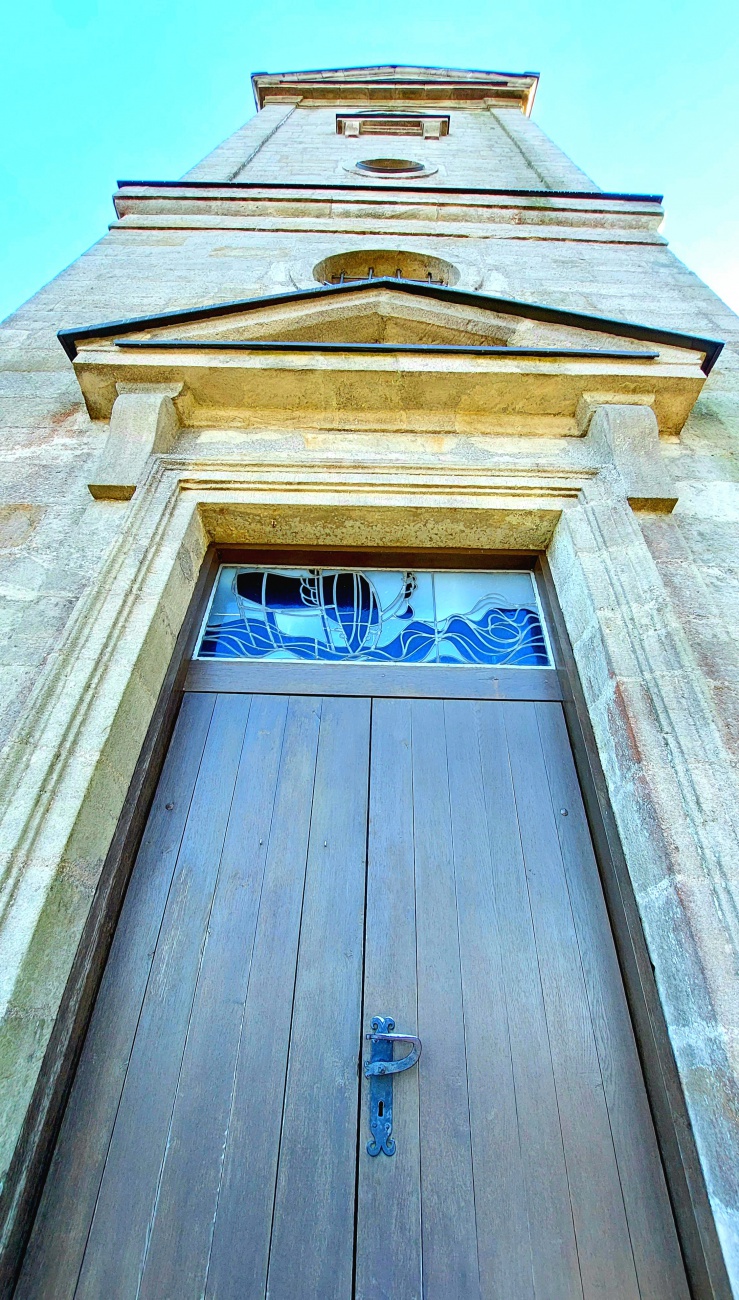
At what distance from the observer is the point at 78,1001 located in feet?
6.12

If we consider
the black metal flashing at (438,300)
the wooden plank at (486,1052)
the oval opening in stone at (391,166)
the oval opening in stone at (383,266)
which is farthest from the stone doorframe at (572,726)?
the oval opening in stone at (391,166)

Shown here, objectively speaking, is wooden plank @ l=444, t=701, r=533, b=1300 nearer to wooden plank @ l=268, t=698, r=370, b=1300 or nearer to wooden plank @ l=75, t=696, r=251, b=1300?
wooden plank @ l=268, t=698, r=370, b=1300

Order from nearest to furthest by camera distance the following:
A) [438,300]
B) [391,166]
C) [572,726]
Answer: [572,726]
[438,300]
[391,166]

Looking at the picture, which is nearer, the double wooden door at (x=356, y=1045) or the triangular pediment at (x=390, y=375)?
the double wooden door at (x=356, y=1045)

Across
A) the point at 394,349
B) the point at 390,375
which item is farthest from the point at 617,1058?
the point at 394,349

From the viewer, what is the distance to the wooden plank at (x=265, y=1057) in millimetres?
1616

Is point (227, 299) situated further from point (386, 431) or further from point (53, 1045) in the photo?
point (53, 1045)

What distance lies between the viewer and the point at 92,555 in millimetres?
2557

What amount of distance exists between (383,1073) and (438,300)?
11.6 ft

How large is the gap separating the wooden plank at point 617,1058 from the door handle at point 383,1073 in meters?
0.52

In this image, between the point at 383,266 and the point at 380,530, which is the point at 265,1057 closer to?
the point at 380,530

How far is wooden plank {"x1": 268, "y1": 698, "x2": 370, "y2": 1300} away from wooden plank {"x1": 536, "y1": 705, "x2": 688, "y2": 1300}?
65cm

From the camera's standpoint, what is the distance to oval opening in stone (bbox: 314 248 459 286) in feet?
→ 16.1

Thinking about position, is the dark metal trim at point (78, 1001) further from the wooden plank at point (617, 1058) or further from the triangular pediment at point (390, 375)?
the wooden plank at point (617, 1058)
